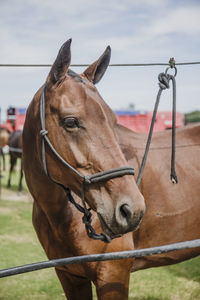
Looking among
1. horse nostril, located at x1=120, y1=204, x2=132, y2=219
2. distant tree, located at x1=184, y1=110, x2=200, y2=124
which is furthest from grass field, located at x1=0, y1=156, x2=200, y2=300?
distant tree, located at x1=184, y1=110, x2=200, y2=124

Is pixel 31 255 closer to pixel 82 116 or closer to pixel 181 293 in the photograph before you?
pixel 181 293

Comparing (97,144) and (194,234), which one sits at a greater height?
(97,144)

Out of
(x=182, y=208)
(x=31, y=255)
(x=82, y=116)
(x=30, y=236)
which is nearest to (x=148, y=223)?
(x=182, y=208)

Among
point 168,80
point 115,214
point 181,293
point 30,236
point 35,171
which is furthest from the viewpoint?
point 30,236

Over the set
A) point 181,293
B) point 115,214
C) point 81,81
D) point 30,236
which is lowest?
point 30,236

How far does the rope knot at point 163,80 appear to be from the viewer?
2346 millimetres

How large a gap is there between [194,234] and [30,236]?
4281mm

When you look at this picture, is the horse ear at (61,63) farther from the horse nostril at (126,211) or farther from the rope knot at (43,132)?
the horse nostril at (126,211)

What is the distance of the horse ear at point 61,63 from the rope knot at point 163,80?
2.77ft

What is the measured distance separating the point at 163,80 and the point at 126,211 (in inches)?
48.1


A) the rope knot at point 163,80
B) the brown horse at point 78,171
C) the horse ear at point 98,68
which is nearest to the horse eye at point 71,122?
the brown horse at point 78,171

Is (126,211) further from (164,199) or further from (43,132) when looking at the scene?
(164,199)

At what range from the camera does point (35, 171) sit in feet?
6.94

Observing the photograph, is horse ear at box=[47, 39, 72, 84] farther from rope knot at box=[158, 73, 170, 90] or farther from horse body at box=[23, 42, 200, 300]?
rope knot at box=[158, 73, 170, 90]
